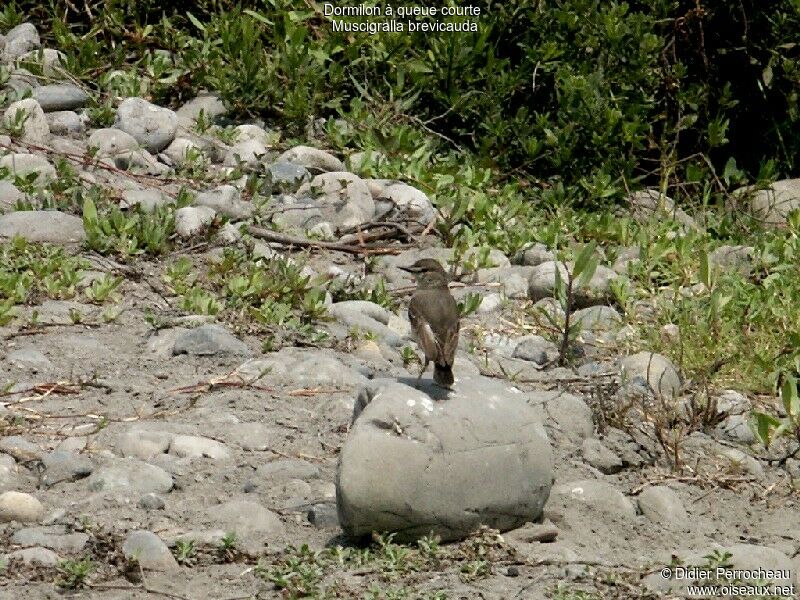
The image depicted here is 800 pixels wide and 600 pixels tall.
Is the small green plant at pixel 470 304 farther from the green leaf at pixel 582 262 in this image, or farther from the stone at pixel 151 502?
the stone at pixel 151 502

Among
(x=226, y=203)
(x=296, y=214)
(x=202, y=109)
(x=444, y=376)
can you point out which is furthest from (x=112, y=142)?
(x=444, y=376)

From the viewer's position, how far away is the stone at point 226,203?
8416 millimetres

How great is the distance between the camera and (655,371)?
7.03 metres

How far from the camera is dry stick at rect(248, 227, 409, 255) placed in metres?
8.23

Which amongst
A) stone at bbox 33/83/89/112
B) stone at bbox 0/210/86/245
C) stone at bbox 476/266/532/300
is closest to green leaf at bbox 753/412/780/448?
stone at bbox 476/266/532/300

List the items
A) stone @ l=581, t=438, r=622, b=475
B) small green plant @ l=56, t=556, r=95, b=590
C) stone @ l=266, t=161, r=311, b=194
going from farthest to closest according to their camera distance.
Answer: stone @ l=266, t=161, r=311, b=194 < stone @ l=581, t=438, r=622, b=475 < small green plant @ l=56, t=556, r=95, b=590

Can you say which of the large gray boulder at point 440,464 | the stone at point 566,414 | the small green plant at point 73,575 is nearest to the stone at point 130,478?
the small green plant at point 73,575

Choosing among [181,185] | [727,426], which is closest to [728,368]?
[727,426]

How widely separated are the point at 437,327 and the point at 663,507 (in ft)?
3.71

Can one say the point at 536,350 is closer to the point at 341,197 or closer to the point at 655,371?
the point at 655,371

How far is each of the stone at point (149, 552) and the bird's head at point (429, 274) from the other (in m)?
2.07

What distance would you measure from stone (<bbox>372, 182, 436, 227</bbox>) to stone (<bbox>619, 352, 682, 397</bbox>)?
2.02 metres

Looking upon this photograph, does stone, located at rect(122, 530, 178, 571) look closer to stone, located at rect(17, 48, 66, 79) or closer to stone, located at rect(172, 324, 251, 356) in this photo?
stone, located at rect(172, 324, 251, 356)

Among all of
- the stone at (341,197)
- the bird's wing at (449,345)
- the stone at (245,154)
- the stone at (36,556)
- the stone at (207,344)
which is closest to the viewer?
the stone at (36,556)
